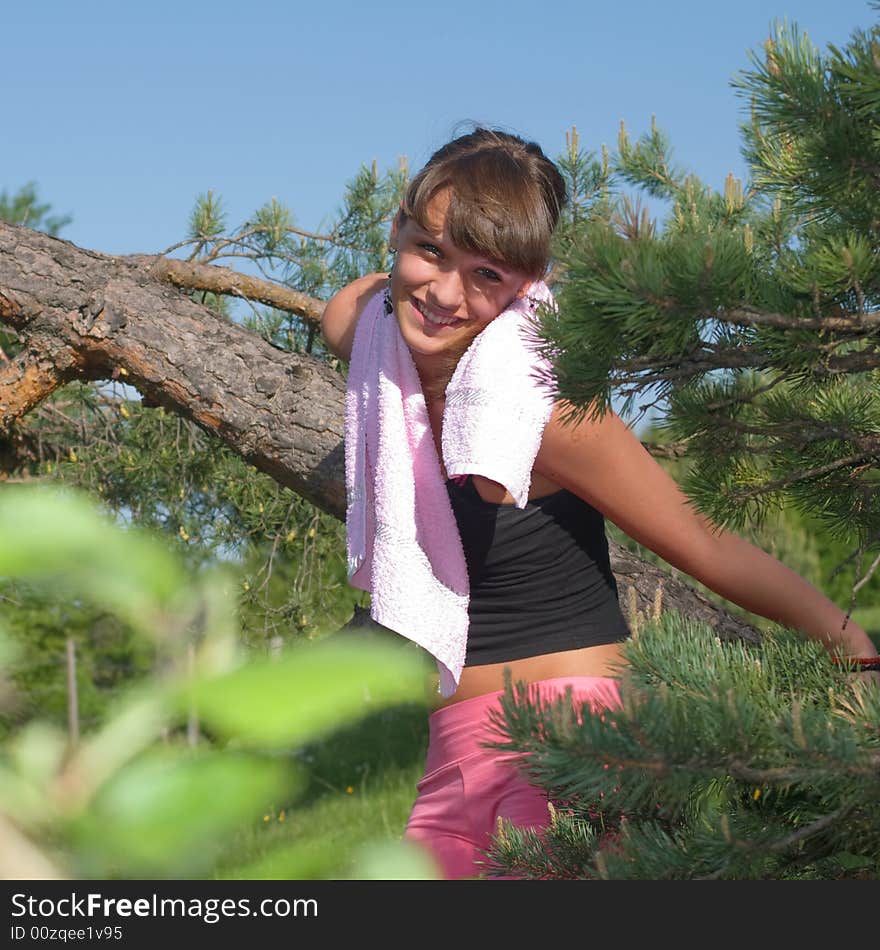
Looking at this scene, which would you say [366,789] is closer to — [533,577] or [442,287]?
[533,577]

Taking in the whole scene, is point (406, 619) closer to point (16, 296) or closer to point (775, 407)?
point (775, 407)

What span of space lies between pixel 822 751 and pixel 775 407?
1.43ft

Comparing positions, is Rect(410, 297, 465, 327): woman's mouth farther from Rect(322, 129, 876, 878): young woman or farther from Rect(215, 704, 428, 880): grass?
Rect(215, 704, 428, 880): grass

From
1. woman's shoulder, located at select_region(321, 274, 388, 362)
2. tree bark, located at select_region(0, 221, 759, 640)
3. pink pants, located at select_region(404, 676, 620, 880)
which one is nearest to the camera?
pink pants, located at select_region(404, 676, 620, 880)

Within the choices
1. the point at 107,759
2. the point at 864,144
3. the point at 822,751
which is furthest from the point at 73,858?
the point at 864,144

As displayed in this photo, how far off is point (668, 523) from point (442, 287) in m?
0.56

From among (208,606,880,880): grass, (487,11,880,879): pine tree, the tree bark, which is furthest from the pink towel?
the tree bark

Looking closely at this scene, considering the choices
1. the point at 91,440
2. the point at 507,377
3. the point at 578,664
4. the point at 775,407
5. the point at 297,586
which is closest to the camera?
the point at 775,407

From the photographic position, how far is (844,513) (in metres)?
1.51

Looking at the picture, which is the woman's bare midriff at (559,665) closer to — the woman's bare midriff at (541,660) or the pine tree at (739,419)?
the woman's bare midriff at (541,660)

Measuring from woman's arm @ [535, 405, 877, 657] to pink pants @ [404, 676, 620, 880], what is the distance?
246 mm

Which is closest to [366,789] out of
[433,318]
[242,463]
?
[242,463]

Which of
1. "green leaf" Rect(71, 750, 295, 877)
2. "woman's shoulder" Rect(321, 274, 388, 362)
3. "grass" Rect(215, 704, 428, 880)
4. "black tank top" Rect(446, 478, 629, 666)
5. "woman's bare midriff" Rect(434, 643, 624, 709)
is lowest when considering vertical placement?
"grass" Rect(215, 704, 428, 880)

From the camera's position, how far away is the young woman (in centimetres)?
170
